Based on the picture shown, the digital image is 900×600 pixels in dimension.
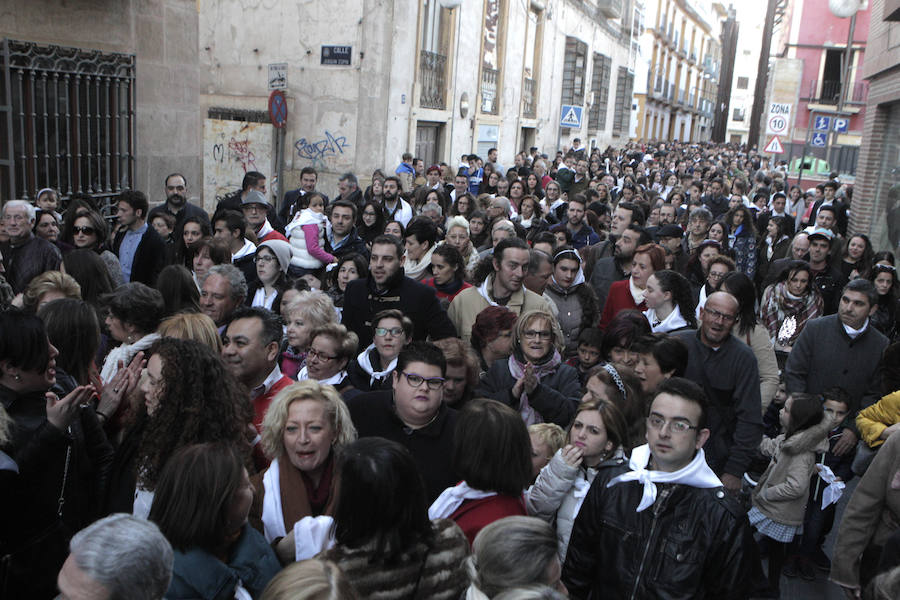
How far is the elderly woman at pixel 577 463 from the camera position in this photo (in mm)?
3096

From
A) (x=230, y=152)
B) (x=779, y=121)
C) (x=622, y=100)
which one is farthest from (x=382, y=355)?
(x=622, y=100)

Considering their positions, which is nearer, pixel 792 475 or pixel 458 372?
pixel 458 372

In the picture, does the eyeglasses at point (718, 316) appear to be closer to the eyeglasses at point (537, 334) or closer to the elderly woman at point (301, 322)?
the eyeglasses at point (537, 334)

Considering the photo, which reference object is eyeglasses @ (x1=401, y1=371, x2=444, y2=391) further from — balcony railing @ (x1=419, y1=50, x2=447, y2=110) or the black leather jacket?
balcony railing @ (x1=419, y1=50, x2=447, y2=110)

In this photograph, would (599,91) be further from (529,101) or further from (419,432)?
(419,432)

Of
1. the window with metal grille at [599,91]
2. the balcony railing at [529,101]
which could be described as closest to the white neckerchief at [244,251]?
the balcony railing at [529,101]

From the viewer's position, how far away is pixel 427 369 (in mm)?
3363

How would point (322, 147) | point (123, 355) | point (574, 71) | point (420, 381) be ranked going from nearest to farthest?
point (420, 381), point (123, 355), point (322, 147), point (574, 71)

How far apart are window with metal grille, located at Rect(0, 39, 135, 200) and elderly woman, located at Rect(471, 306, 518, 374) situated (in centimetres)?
544

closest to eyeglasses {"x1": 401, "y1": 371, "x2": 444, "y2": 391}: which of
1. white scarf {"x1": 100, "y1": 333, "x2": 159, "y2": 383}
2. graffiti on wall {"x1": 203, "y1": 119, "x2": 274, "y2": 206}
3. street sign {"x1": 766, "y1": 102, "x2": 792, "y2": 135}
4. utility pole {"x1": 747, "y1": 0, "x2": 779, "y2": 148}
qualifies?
white scarf {"x1": 100, "y1": 333, "x2": 159, "y2": 383}

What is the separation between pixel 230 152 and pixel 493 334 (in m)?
11.6

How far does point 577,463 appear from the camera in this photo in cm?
309

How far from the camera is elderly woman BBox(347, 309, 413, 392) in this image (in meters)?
4.36

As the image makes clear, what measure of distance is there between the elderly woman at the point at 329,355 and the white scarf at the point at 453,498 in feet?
4.33
